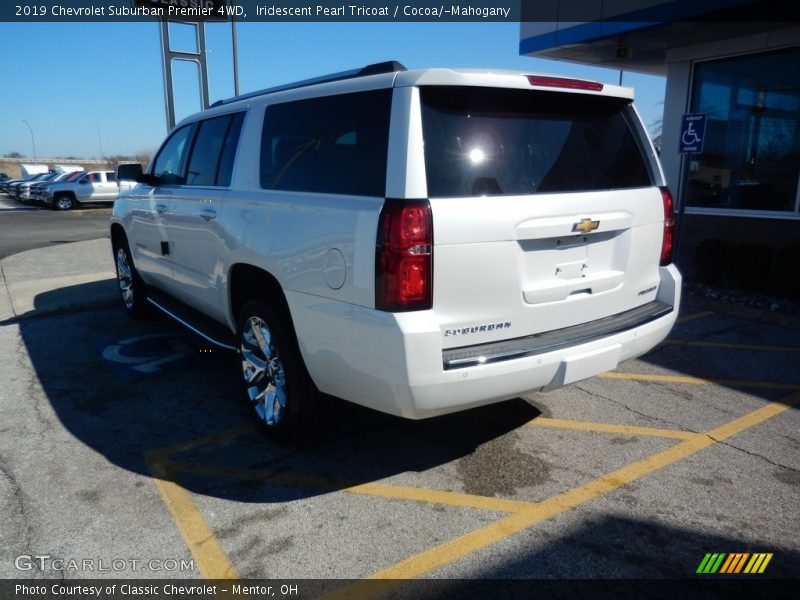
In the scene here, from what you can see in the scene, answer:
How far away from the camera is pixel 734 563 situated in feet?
8.71

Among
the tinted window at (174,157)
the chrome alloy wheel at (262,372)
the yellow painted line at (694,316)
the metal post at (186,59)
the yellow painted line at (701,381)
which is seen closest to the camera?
the chrome alloy wheel at (262,372)

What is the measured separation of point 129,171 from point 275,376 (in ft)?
10.3

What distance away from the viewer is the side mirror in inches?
220

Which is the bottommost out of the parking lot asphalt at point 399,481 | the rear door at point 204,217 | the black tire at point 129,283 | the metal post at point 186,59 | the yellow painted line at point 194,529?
the yellow painted line at point 194,529

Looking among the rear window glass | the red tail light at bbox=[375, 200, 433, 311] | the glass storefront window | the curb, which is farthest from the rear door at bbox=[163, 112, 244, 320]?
the glass storefront window

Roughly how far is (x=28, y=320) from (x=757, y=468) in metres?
7.06

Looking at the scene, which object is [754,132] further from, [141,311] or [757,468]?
[141,311]

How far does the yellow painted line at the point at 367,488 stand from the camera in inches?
123

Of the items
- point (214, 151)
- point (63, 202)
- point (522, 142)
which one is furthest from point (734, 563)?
point (63, 202)

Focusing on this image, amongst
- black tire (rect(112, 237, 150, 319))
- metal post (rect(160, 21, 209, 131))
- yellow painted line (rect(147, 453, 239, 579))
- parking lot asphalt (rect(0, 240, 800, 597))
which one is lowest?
yellow painted line (rect(147, 453, 239, 579))

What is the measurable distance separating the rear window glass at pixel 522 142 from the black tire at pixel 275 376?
50.9 inches

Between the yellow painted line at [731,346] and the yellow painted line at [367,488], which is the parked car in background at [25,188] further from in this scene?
the yellow painted line at [731,346]

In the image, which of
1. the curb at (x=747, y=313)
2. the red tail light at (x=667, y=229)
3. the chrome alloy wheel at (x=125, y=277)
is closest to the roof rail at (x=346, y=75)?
the red tail light at (x=667, y=229)

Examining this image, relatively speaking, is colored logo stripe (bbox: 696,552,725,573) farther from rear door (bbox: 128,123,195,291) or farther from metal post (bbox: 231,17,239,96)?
metal post (bbox: 231,17,239,96)
